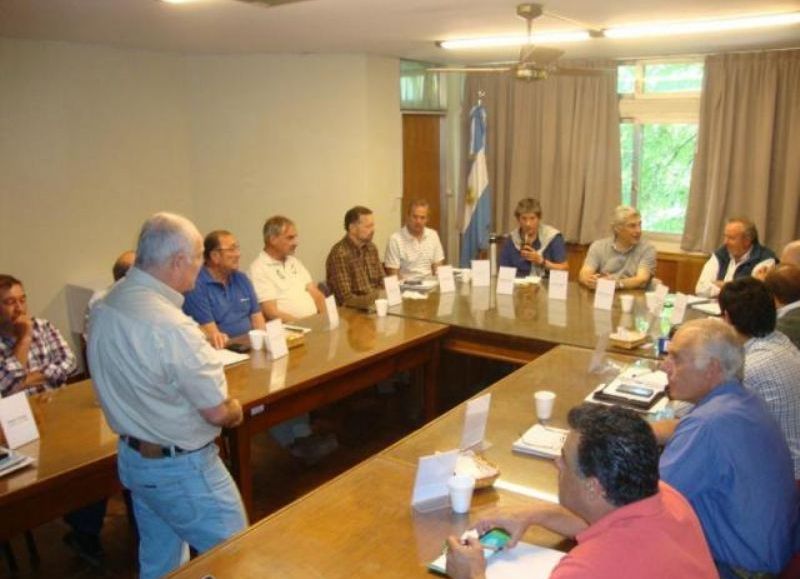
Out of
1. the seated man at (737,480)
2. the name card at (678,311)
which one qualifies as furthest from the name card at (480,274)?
the seated man at (737,480)

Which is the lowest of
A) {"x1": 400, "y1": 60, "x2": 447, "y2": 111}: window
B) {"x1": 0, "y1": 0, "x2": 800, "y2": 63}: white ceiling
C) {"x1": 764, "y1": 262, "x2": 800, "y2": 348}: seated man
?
{"x1": 764, "y1": 262, "x2": 800, "y2": 348}: seated man

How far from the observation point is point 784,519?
1.73 m

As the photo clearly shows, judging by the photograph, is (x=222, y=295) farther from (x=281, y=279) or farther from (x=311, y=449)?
(x=311, y=449)

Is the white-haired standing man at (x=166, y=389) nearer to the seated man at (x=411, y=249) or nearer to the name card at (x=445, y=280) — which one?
the name card at (x=445, y=280)

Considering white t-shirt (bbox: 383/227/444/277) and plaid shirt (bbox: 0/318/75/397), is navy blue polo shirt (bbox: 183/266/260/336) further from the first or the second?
white t-shirt (bbox: 383/227/444/277)

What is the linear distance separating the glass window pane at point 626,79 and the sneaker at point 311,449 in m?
4.14

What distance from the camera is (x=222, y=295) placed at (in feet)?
11.8

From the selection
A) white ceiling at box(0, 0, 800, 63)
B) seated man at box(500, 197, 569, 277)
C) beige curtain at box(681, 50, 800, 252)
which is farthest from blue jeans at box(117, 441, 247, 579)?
beige curtain at box(681, 50, 800, 252)

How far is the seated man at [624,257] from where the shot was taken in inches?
180

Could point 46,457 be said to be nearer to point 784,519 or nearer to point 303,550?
point 303,550

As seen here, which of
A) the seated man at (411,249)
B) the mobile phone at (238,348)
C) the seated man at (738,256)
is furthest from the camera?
the seated man at (411,249)

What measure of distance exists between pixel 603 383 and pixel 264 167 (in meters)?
3.93

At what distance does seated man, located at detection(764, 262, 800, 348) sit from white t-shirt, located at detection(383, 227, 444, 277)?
2.73 metres

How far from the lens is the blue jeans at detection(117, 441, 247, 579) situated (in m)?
2.06
